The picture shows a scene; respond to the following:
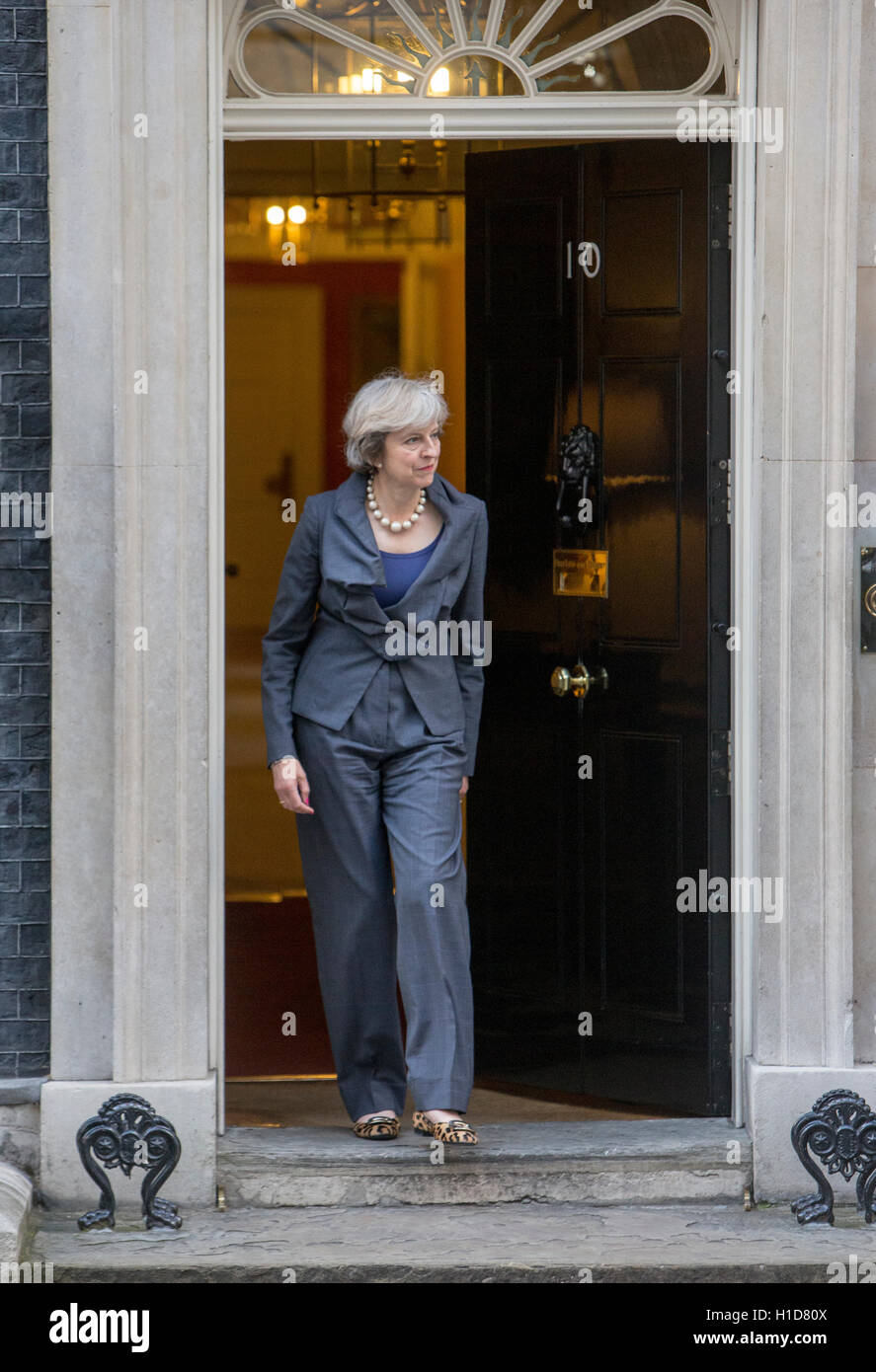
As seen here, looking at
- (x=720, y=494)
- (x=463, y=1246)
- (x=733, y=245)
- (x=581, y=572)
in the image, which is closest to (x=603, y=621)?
(x=581, y=572)

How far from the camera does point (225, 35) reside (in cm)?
486

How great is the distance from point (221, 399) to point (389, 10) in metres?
1.22

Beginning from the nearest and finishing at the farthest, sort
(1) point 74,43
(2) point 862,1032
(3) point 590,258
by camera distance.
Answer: (1) point 74,43, (2) point 862,1032, (3) point 590,258

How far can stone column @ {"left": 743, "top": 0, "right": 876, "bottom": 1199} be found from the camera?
4.75 meters

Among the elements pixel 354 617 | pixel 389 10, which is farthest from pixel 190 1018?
pixel 389 10

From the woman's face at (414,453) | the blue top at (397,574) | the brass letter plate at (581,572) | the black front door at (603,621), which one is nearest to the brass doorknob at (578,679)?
the black front door at (603,621)

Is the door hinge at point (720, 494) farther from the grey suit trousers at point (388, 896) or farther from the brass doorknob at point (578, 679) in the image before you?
the grey suit trousers at point (388, 896)

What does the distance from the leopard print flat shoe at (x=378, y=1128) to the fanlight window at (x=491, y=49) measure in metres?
2.83

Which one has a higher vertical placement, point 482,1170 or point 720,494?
point 720,494

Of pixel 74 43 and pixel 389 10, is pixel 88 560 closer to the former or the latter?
pixel 74 43

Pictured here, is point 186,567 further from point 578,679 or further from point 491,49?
point 491,49

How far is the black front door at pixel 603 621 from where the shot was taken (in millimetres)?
5145

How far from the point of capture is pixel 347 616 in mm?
4797

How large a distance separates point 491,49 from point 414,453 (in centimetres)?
123
